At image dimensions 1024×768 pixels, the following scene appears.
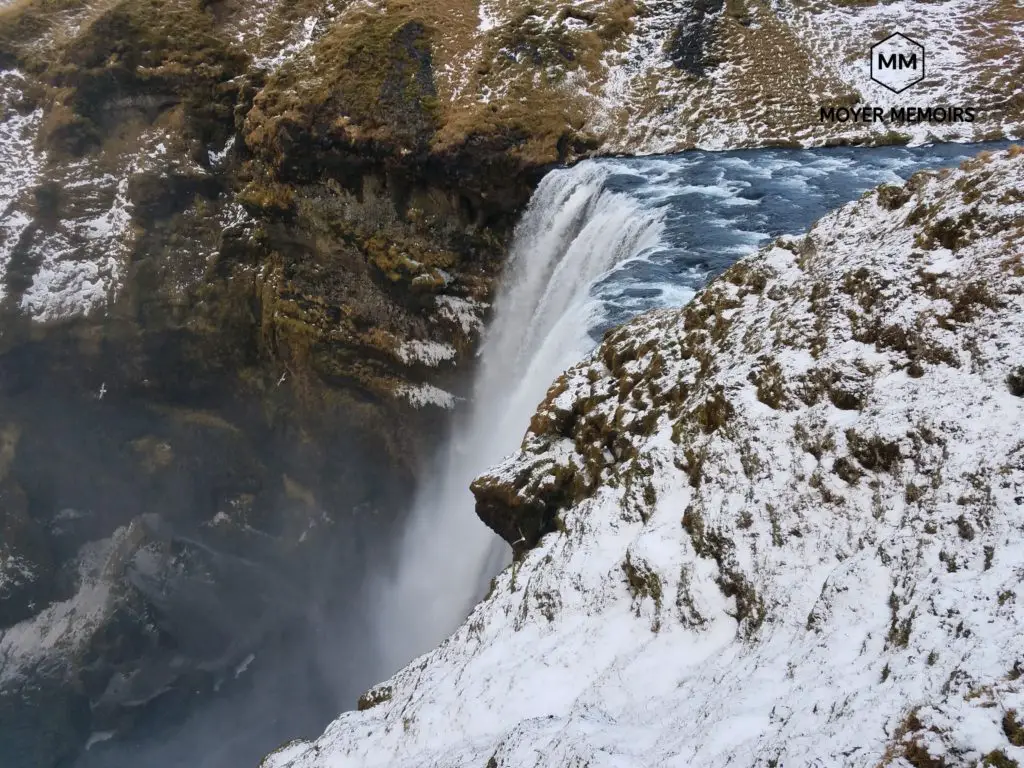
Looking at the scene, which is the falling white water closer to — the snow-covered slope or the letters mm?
the snow-covered slope

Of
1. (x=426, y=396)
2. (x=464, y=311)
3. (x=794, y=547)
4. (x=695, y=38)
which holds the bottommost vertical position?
(x=426, y=396)

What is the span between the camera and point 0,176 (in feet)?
92.0

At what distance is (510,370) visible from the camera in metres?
21.2

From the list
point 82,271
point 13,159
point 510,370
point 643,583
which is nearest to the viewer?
point 643,583

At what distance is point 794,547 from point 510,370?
1534cm

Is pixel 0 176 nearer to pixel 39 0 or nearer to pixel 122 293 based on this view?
pixel 122 293

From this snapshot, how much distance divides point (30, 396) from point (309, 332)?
40.3ft

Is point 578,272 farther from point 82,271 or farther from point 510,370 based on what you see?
point 82,271

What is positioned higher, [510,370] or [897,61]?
[897,61]

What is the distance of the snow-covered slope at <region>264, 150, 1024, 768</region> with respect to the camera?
4418 millimetres

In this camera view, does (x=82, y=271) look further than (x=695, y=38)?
No

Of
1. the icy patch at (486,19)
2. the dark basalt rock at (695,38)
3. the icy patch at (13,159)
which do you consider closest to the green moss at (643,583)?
the dark basalt rock at (695,38)

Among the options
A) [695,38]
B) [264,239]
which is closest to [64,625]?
[264,239]

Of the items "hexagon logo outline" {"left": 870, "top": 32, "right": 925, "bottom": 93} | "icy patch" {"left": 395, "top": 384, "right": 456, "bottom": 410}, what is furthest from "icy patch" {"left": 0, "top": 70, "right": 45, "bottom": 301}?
"hexagon logo outline" {"left": 870, "top": 32, "right": 925, "bottom": 93}
